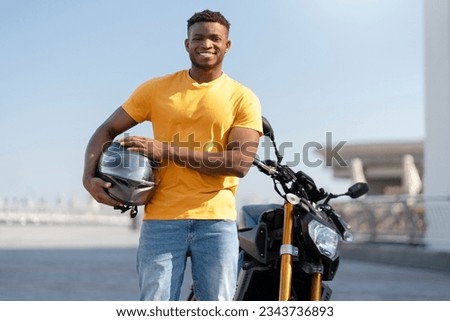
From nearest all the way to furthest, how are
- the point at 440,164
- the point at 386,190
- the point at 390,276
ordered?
the point at 390,276, the point at 440,164, the point at 386,190

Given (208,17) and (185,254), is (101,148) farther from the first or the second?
(208,17)

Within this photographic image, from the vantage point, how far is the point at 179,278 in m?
3.03

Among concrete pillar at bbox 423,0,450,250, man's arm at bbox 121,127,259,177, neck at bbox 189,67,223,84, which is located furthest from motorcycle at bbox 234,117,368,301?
concrete pillar at bbox 423,0,450,250

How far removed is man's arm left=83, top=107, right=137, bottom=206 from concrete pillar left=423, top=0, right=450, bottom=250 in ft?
33.8

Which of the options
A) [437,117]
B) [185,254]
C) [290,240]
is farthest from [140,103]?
[437,117]

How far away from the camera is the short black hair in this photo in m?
2.98

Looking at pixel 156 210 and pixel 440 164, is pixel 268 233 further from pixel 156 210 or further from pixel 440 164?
pixel 440 164

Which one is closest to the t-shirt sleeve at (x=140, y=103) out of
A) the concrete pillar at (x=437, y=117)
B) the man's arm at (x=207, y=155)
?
the man's arm at (x=207, y=155)

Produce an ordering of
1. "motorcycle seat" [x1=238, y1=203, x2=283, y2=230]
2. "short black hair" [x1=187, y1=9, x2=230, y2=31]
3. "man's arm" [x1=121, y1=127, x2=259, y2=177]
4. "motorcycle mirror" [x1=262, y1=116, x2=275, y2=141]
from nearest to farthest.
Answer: "man's arm" [x1=121, y1=127, x2=259, y2=177], "short black hair" [x1=187, y1=9, x2=230, y2=31], "motorcycle mirror" [x1=262, y1=116, x2=275, y2=141], "motorcycle seat" [x1=238, y1=203, x2=283, y2=230]

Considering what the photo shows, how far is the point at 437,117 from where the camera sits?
45.1 ft

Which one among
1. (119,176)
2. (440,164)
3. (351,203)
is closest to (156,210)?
(119,176)

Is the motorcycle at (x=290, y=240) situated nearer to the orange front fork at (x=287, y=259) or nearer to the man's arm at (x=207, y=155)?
the orange front fork at (x=287, y=259)

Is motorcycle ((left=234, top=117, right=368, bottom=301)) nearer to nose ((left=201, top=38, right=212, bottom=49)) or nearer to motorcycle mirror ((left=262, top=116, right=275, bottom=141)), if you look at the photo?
A: motorcycle mirror ((left=262, top=116, right=275, bottom=141))
